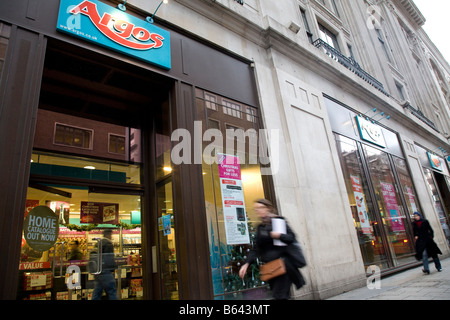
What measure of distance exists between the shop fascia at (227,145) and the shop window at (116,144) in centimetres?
151

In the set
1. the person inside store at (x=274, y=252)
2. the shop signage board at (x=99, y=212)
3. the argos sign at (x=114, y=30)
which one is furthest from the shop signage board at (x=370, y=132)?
the shop signage board at (x=99, y=212)

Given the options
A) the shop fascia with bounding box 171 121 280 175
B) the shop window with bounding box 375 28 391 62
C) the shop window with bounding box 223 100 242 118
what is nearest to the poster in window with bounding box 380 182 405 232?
the shop fascia with bounding box 171 121 280 175

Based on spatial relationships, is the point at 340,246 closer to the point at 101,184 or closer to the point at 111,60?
the point at 101,184

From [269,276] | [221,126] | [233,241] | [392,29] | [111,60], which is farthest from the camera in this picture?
[392,29]

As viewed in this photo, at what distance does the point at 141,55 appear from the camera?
18.1 feet

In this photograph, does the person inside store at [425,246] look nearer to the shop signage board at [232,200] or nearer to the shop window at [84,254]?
the shop signage board at [232,200]

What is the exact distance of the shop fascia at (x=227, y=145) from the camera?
18.9ft

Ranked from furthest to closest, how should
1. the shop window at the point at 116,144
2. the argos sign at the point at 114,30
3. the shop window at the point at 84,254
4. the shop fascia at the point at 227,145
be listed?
the shop window at the point at 84,254
the shop window at the point at 116,144
the shop fascia at the point at 227,145
the argos sign at the point at 114,30

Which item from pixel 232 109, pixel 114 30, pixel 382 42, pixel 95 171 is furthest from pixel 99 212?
pixel 382 42

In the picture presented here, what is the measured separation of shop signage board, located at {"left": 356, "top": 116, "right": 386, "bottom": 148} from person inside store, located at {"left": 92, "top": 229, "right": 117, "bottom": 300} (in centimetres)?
942

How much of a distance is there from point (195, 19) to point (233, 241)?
517 centimetres

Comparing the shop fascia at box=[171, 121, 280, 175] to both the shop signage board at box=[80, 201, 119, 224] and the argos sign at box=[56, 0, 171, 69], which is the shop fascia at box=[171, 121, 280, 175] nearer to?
the argos sign at box=[56, 0, 171, 69]

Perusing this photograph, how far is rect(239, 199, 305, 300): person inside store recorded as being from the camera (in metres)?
3.54

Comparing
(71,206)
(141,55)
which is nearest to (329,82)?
(141,55)
